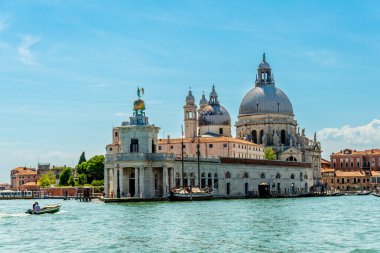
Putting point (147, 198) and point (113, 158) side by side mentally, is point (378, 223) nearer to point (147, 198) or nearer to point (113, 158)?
point (147, 198)

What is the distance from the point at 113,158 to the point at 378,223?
40.2m

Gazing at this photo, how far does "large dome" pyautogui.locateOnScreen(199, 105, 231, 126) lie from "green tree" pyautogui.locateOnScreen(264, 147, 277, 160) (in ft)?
21.8

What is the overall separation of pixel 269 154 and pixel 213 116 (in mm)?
9468

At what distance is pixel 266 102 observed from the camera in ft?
385

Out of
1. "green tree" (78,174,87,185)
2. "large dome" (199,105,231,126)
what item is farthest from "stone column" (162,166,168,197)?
"large dome" (199,105,231,126)

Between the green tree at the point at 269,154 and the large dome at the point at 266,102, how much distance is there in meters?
6.83

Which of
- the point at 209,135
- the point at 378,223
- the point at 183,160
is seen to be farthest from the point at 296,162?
the point at 378,223

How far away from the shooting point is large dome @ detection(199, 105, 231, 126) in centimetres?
11162

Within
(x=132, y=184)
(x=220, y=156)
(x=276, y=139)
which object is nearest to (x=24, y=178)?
(x=276, y=139)

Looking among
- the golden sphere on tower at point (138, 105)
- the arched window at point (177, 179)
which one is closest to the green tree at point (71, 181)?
the arched window at point (177, 179)

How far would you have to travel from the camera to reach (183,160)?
80.9 meters

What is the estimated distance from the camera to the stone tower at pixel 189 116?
359 feet

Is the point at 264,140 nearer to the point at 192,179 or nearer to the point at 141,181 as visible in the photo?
the point at 192,179

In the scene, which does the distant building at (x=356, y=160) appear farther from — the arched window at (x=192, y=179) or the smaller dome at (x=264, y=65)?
the arched window at (x=192, y=179)
